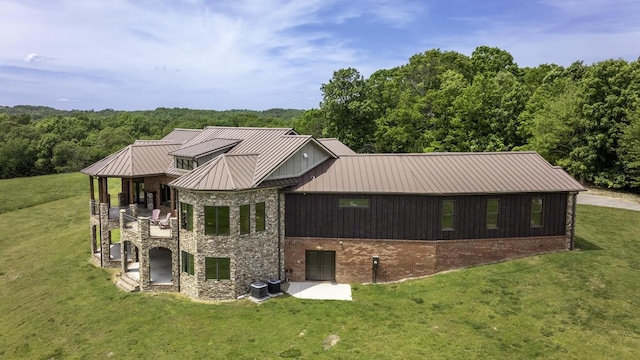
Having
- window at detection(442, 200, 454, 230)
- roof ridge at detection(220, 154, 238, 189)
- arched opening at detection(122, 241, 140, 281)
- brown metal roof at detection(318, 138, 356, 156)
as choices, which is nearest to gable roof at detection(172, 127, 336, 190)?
roof ridge at detection(220, 154, 238, 189)

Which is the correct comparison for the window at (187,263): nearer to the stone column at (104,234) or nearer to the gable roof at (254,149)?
the gable roof at (254,149)

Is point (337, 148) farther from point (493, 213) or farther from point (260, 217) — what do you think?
point (493, 213)

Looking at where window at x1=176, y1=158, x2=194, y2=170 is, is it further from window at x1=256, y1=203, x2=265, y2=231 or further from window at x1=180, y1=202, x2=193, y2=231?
window at x1=256, y1=203, x2=265, y2=231

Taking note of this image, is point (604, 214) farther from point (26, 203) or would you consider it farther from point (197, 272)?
point (26, 203)

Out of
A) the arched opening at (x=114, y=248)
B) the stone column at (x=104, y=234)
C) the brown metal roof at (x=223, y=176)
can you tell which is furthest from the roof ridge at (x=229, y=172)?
the arched opening at (x=114, y=248)

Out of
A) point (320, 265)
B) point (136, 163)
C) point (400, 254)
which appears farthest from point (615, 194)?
point (136, 163)

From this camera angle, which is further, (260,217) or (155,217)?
(155,217)

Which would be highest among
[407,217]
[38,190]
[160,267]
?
[407,217]
